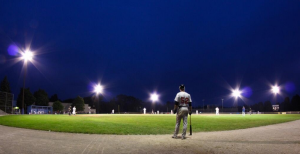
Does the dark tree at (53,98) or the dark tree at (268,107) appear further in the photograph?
the dark tree at (53,98)

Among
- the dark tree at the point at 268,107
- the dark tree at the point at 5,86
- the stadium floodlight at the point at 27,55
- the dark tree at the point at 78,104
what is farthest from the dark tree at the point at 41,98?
the dark tree at the point at 268,107

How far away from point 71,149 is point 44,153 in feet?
2.85

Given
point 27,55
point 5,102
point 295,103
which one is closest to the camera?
point 27,55

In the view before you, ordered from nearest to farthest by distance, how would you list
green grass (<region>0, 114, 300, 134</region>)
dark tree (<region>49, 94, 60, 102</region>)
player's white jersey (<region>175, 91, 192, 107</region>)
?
player's white jersey (<region>175, 91, 192, 107</region>) → green grass (<region>0, 114, 300, 134</region>) → dark tree (<region>49, 94, 60, 102</region>)

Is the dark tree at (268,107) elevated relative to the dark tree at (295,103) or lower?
lower

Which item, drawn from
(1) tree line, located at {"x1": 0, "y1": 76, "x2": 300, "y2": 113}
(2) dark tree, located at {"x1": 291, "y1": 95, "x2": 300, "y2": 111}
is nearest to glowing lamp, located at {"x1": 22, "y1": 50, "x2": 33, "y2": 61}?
(1) tree line, located at {"x1": 0, "y1": 76, "x2": 300, "y2": 113}

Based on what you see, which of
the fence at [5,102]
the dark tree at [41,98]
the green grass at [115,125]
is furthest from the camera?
the dark tree at [41,98]

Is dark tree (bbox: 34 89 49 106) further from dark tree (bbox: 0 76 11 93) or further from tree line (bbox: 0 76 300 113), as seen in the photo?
dark tree (bbox: 0 76 11 93)

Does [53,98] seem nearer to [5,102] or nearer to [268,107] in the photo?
[5,102]

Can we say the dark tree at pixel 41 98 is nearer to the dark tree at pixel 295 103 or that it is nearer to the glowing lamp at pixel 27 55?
the glowing lamp at pixel 27 55

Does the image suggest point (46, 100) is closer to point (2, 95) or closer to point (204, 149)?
point (2, 95)

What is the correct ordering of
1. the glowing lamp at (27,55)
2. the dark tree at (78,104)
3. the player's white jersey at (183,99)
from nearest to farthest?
the player's white jersey at (183,99), the glowing lamp at (27,55), the dark tree at (78,104)

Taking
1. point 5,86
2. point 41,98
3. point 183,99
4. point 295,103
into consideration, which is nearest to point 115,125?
point 183,99

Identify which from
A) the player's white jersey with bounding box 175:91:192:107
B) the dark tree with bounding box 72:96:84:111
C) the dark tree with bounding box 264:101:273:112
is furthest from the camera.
Result: the dark tree with bounding box 264:101:273:112
